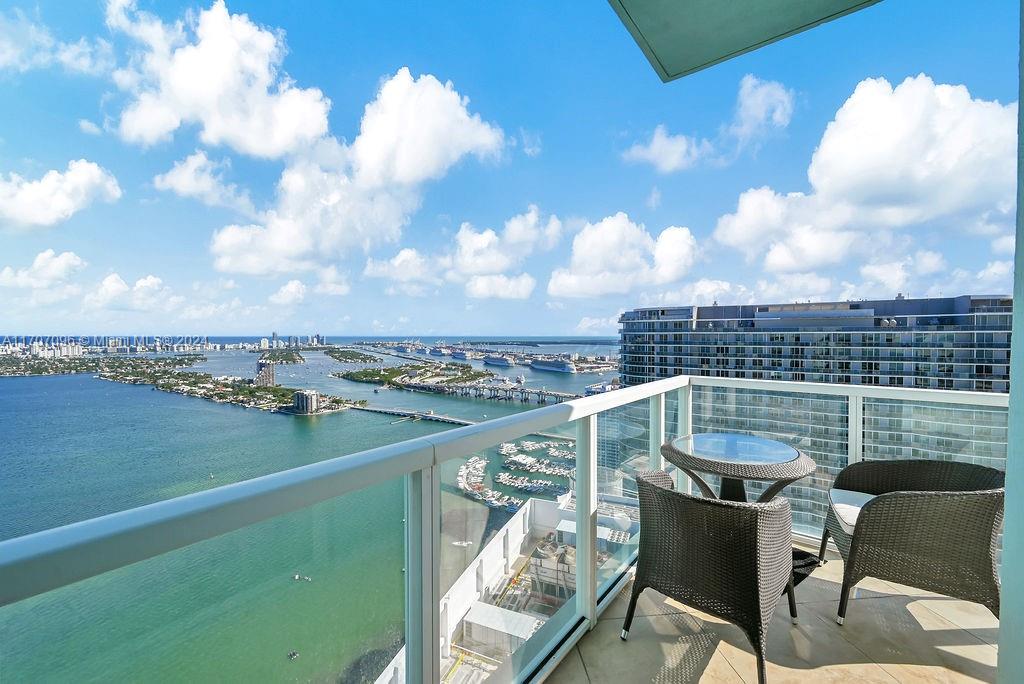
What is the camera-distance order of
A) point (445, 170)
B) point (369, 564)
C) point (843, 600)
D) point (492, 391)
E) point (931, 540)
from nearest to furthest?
point (369, 564) → point (931, 540) → point (843, 600) → point (492, 391) → point (445, 170)

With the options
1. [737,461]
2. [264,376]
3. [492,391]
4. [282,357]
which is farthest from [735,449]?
[282,357]

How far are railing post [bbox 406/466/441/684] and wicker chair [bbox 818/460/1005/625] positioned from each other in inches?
83.6

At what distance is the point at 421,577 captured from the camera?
53.6 inches

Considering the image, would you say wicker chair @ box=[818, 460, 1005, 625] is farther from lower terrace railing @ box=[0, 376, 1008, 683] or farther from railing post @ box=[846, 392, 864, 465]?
lower terrace railing @ box=[0, 376, 1008, 683]

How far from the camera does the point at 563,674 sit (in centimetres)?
202

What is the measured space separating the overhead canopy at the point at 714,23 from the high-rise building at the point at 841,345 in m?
2.63

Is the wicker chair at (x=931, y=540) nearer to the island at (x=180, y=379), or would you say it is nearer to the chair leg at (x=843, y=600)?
the chair leg at (x=843, y=600)

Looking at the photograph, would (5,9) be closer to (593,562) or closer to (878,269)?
(593,562)

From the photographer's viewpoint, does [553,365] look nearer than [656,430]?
No

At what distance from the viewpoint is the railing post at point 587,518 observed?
225cm

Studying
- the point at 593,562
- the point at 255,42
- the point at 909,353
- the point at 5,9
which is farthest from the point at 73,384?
the point at 909,353

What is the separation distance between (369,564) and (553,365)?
1424cm

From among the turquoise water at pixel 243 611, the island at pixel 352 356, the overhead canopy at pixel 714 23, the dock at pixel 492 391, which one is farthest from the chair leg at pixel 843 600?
the island at pixel 352 356

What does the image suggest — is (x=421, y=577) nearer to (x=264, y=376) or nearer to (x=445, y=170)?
(x=264, y=376)
